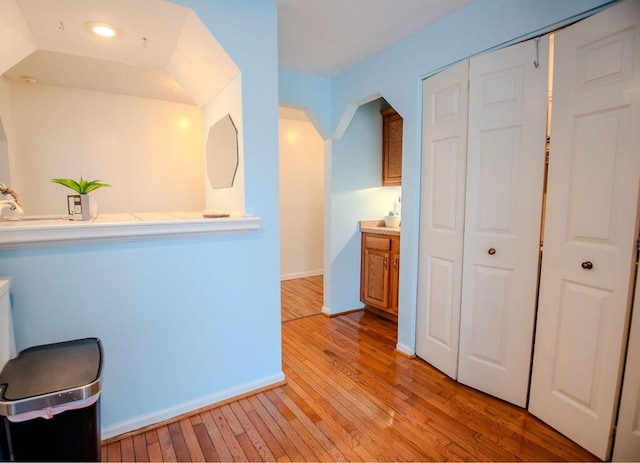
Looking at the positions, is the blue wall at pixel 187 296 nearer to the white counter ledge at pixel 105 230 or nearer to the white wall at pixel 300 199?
the white counter ledge at pixel 105 230

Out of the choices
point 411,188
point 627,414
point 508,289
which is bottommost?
point 627,414

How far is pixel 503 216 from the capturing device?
1803 millimetres

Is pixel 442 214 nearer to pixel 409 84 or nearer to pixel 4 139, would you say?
pixel 409 84

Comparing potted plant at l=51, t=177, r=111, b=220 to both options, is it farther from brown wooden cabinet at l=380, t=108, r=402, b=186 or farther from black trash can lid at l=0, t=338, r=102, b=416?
brown wooden cabinet at l=380, t=108, r=402, b=186

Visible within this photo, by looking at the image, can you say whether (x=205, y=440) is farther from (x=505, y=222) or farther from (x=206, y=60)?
(x=206, y=60)

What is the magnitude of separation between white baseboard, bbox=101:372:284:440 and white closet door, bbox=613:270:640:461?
5.73 feet

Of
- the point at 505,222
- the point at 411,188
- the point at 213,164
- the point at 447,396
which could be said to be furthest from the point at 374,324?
the point at 213,164

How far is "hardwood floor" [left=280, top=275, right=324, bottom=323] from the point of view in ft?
11.1

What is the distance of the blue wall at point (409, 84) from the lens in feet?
5.45

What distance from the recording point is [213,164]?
7.66 ft

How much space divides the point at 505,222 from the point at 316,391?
155 cm

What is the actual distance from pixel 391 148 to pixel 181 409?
293cm

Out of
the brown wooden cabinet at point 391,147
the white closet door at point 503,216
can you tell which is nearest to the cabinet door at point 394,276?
the brown wooden cabinet at point 391,147

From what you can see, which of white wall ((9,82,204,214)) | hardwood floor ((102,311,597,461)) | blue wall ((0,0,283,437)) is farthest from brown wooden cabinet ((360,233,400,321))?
white wall ((9,82,204,214))
